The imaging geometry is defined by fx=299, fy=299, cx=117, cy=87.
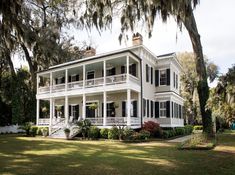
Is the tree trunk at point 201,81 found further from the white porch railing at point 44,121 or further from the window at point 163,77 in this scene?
the white porch railing at point 44,121

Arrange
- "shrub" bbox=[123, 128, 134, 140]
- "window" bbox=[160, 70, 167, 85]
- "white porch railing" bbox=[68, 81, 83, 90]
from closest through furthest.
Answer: "shrub" bbox=[123, 128, 134, 140] → "white porch railing" bbox=[68, 81, 83, 90] → "window" bbox=[160, 70, 167, 85]

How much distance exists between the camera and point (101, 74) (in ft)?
92.6

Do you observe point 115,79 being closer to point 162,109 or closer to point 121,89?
point 121,89

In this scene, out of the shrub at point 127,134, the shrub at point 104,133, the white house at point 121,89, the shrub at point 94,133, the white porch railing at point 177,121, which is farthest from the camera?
the white porch railing at point 177,121

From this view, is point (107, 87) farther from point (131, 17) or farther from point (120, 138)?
point (131, 17)

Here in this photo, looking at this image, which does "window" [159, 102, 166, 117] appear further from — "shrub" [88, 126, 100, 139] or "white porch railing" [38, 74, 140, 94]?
"shrub" [88, 126, 100, 139]

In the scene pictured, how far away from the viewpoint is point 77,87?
2673 cm

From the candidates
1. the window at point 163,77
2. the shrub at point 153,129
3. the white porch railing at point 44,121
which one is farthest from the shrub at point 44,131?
the window at point 163,77

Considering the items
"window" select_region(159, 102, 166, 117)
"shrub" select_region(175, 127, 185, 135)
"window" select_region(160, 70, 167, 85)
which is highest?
"window" select_region(160, 70, 167, 85)

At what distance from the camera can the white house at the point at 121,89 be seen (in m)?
24.2

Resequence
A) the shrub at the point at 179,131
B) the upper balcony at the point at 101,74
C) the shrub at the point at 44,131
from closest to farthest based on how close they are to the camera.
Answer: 1. the upper balcony at the point at 101,74
2. the shrub at the point at 44,131
3. the shrub at the point at 179,131

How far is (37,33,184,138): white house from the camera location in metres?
24.2

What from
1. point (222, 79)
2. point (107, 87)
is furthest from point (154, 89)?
point (222, 79)

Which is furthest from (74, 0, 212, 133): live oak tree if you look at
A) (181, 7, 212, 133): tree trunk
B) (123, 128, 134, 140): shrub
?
(123, 128, 134, 140): shrub
